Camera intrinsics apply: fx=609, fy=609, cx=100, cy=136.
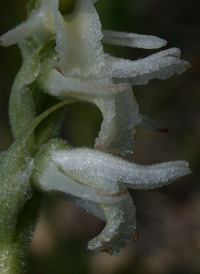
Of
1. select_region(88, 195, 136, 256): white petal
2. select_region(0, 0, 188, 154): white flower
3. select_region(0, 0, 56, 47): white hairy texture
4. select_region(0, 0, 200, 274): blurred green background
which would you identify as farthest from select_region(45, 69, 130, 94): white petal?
select_region(0, 0, 200, 274): blurred green background

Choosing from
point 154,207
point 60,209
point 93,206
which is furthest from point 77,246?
point 93,206

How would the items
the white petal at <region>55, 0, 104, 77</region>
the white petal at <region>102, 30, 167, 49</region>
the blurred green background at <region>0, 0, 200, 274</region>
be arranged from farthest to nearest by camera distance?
the blurred green background at <region>0, 0, 200, 274</region> < the white petal at <region>102, 30, 167, 49</region> < the white petal at <region>55, 0, 104, 77</region>

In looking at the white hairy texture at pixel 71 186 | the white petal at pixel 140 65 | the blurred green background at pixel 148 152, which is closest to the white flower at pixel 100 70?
the white petal at pixel 140 65

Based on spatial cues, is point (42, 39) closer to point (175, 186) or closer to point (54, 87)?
point (54, 87)

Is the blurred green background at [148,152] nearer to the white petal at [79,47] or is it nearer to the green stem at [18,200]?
the green stem at [18,200]

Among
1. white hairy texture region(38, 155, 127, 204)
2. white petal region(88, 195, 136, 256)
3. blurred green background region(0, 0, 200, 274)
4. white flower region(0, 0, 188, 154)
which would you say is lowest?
blurred green background region(0, 0, 200, 274)

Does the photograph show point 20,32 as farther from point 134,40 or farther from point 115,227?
point 115,227

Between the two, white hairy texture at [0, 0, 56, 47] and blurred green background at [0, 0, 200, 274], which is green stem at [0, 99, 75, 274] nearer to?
white hairy texture at [0, 0, 56, 47]

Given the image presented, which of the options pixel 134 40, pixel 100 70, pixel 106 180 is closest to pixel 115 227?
pixel 106 180
